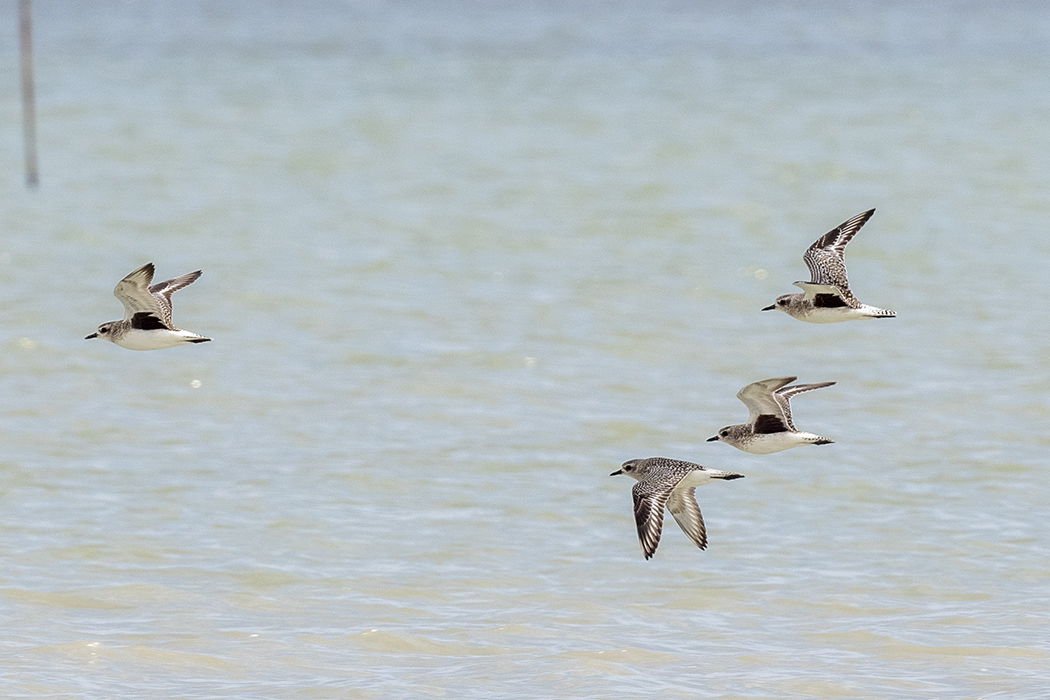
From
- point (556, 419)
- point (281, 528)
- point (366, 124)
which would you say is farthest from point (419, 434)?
point (366, 124)

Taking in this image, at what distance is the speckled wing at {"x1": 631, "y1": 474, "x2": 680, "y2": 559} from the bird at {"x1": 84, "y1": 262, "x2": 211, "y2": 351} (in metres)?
3.36

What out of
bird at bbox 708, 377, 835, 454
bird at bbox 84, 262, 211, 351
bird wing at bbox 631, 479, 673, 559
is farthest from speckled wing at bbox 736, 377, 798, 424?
bird at bbox 84, 262, 211, 351

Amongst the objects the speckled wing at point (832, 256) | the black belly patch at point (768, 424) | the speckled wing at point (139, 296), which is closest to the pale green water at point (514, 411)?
the black belly patch at point (768, 424)

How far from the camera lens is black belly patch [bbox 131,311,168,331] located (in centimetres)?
1288

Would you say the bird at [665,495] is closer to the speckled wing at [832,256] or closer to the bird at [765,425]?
the bird at [765,425]

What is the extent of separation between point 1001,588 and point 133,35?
193 ft

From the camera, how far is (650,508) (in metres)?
11.6

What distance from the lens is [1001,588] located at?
15352 mm

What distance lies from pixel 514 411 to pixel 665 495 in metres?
9.03

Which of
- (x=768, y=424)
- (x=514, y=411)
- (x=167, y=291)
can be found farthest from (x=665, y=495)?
(x=514, y=411)

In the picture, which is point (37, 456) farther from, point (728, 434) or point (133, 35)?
point (133, 35)

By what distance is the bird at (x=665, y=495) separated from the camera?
1129cm

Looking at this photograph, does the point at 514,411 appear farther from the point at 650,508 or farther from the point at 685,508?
the point at 650,508

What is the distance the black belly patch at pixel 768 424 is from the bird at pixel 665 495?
48 centimetres
